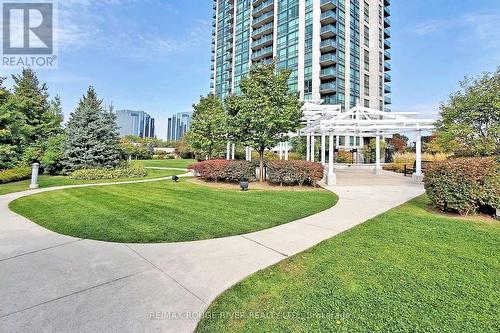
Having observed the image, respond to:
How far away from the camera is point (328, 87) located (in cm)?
3888

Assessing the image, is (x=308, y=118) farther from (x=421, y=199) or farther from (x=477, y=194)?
(x=477, y=194)

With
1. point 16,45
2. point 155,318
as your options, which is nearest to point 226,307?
point 155,318

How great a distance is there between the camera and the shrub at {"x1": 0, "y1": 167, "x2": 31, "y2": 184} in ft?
44.8

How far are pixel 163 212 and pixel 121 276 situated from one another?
3.62 m

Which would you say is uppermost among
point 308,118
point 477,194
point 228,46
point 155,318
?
point 228,46

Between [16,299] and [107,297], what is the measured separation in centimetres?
99

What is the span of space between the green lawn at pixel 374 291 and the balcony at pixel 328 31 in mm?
41289

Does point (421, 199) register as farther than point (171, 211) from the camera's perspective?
Yes

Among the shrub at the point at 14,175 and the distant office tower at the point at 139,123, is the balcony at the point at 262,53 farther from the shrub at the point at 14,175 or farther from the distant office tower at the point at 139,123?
the distant office tower at the point at 139,123

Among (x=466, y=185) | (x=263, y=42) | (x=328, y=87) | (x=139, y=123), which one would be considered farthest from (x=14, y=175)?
(x=139, y=123)

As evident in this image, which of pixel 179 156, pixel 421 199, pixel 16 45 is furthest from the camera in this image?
pixel 179 156

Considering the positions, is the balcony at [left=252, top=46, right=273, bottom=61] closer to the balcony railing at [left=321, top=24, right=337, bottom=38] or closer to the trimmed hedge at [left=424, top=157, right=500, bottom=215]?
the balcony railing at [left=321, top=24, right=337, bottom=38]

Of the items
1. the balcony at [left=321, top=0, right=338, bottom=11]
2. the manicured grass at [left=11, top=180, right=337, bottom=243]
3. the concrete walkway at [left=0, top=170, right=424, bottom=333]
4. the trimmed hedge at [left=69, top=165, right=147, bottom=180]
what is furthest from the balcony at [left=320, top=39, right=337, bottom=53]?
the concrete walkway at [left=0, top=170, right=424, bottom=333]

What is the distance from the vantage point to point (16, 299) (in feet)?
9.27
